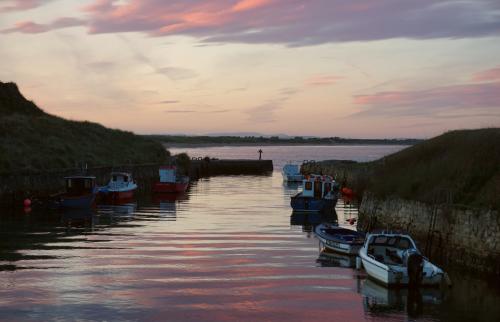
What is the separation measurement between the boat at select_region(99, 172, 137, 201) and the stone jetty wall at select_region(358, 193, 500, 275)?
113 ft

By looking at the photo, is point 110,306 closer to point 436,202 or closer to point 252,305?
point 252,305

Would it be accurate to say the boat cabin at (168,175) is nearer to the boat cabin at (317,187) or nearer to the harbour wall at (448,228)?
the boat cabin at (317,187)

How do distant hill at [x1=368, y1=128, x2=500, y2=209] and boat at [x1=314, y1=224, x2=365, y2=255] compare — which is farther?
boat at [x1=314, y1=224, x2=365, y2=255]

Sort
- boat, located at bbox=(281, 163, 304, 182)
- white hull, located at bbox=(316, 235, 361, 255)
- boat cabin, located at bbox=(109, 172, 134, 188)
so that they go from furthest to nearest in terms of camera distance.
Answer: boat, located at bbox=(281, 163, 304, 182)
boat cabin, located at bbox=(109, 172, 134, 188)
white hull, located at bbox=(316, 235, 361, 255)

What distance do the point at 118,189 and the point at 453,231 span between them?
4299cm

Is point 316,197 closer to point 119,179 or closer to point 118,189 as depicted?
point 118,189

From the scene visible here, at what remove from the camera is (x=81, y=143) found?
308ft

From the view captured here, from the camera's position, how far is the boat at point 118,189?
64.5m

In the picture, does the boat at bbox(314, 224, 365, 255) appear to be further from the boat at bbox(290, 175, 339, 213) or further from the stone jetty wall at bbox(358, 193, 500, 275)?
the boat at bbox(290, 175, 339, 213)

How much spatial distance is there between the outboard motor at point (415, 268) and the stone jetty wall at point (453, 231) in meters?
4.09

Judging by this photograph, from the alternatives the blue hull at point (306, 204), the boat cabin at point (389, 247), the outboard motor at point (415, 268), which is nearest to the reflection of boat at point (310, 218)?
the blue hull at point (306, 204)

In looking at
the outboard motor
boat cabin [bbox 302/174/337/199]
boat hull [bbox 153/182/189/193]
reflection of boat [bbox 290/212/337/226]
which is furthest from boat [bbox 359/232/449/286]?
boat hull [bbox 153/182/189/193]

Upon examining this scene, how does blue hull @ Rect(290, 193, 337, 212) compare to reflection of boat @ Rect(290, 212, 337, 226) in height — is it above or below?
above

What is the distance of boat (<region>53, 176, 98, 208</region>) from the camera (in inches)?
2154
